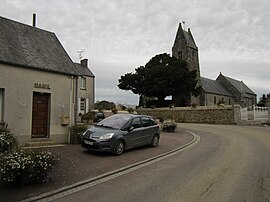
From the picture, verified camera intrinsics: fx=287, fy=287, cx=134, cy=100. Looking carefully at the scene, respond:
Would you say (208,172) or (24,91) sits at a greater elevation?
(24,91)

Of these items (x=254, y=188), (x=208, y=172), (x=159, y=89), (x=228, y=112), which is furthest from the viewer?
(x=159, y=89)

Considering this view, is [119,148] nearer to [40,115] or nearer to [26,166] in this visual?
[40,115]

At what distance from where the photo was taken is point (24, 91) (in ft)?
40.6

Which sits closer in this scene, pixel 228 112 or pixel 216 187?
pixel 216 187

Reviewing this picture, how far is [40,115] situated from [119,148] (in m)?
4.48

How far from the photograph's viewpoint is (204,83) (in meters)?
62.6

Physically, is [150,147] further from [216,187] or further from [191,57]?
[191,57]

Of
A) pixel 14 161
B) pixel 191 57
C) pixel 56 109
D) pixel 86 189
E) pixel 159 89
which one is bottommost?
pixel 86 189

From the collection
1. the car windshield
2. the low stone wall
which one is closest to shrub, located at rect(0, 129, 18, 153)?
the car windshield

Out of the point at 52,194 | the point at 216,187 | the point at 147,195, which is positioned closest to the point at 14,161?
the point at 52,194

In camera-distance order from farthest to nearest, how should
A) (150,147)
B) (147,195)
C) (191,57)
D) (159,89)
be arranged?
(191,57)
(159,89)
(150,147)
(147,195)

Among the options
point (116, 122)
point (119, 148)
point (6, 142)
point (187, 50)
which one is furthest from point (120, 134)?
point (187, 50)

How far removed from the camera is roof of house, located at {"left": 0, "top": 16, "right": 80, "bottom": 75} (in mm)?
12484

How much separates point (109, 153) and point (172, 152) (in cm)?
306
